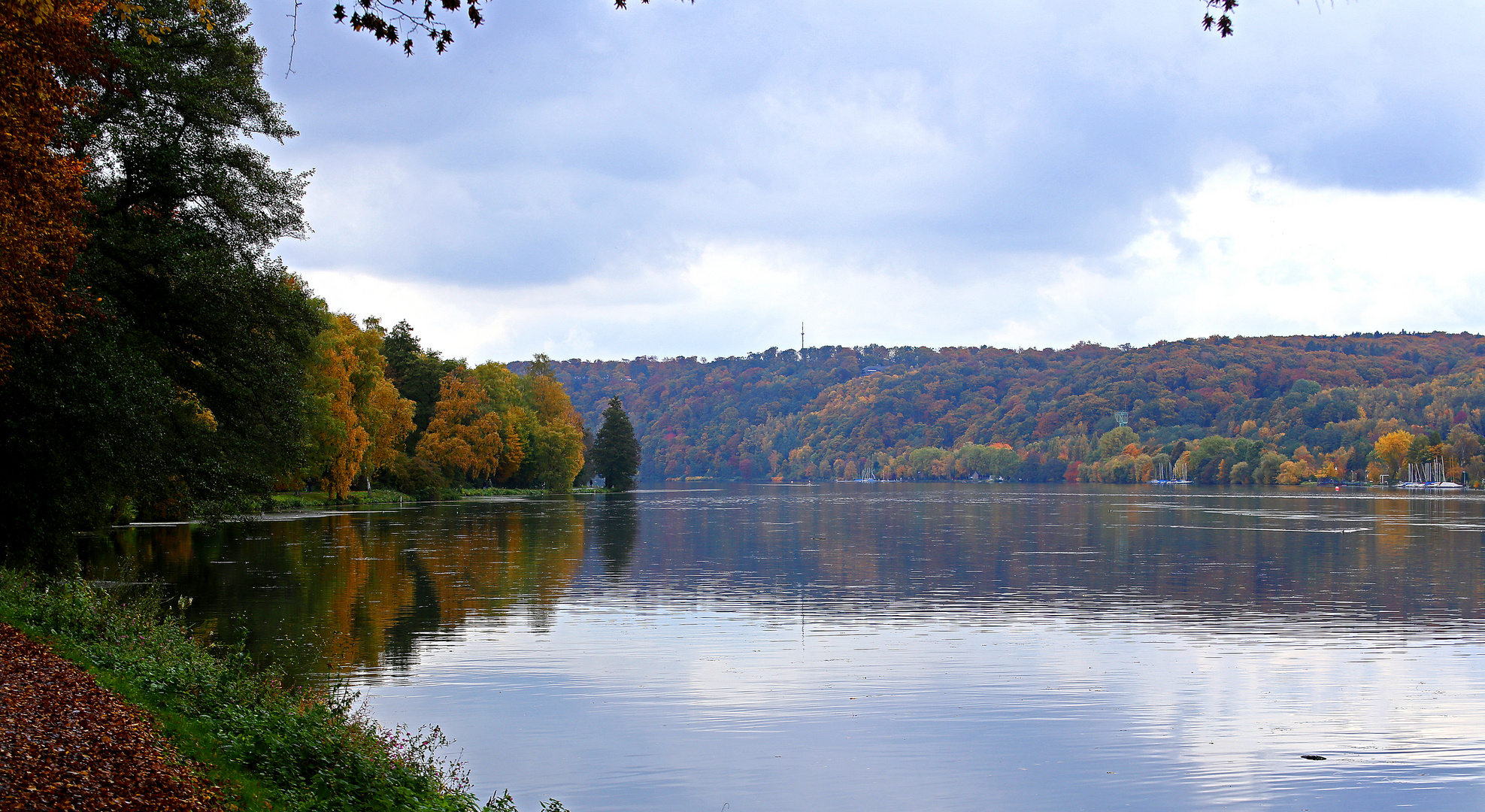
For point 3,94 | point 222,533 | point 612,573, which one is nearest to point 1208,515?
point 612,573

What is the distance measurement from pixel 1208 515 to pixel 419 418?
60966mm

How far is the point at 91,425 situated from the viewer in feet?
72.7

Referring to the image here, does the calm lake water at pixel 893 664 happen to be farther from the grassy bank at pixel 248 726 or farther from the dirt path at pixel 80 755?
the dirt path at pixel 80 755

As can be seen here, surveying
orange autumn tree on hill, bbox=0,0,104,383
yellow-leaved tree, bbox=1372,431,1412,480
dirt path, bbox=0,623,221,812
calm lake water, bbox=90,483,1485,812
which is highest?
orange autumn tree on hill, bbox=0,0,104,383

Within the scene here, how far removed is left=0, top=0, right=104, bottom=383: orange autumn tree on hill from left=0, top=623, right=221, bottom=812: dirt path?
260 inches

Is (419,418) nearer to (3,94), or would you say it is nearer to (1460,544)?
(1460,544)

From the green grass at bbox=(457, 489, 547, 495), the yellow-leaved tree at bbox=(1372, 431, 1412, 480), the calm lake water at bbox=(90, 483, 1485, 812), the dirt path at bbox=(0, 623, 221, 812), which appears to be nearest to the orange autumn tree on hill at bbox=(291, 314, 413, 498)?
the calm lake water at bbox=(90, 483, 1485, 812)

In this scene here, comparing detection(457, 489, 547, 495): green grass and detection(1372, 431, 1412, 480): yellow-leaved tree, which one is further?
detection(1372, 431, 1412, 480): yellow-leaved tree

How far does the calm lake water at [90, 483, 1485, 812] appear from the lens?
45.4 feet

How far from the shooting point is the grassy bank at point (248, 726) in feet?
32.7

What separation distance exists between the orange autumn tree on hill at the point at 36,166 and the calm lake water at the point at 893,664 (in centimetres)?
717

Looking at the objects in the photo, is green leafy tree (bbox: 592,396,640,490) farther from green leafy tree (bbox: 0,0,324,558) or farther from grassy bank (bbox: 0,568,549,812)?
grassy bank (bbox: 0,568,549,812)

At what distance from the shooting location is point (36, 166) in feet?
52.2

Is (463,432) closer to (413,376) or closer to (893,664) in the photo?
(413,376)
